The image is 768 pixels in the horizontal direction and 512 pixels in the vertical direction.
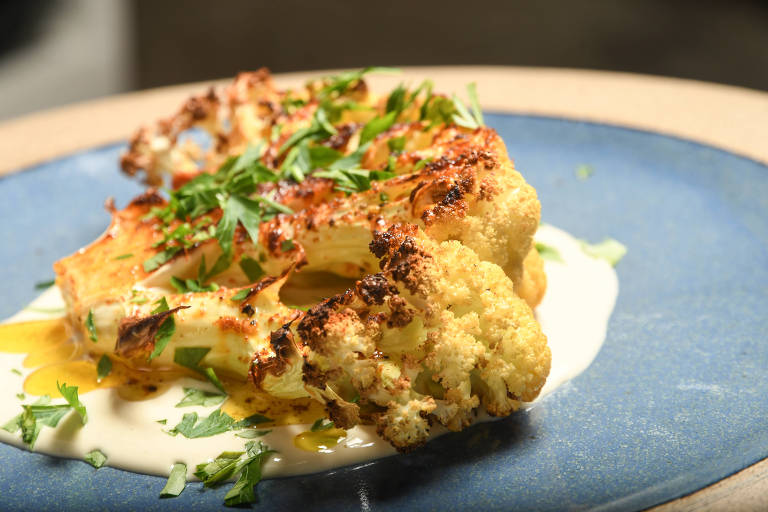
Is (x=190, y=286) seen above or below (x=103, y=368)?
above

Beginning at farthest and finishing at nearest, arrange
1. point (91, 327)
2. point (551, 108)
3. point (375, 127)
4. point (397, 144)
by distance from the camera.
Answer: point (551, 108) → point (375, 127) → point (397, 144) → point (91, 327)

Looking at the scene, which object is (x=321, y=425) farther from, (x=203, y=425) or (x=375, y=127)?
(x=375, y=127)

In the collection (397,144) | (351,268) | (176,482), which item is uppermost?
(397,144)

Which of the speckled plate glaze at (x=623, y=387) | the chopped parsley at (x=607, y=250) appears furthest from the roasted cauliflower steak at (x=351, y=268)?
the chopped parsley at (x=607, y=250)

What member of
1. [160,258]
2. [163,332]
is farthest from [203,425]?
[160,258]

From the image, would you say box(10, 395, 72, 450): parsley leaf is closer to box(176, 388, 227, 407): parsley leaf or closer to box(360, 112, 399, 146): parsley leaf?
box(176, 388, 227, 407): parsley leaf

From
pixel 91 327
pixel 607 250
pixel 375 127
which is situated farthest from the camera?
pixel 607 250

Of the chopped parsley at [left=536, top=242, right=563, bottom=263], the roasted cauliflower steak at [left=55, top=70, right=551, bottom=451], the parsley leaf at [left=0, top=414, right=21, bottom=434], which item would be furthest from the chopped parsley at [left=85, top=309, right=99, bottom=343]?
the chopped parsley at [left=536, top=242, right=563, bottom=263]
